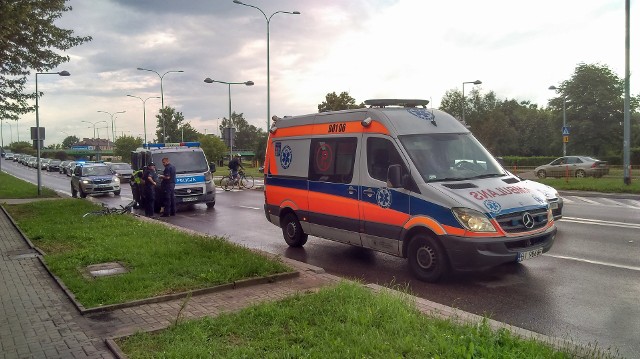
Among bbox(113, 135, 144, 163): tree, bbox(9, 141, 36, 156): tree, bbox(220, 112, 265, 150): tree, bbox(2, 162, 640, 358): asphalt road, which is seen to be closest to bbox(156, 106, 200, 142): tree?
bbox(113, 135, 144, 163): tree

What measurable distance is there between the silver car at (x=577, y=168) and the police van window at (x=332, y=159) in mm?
25415

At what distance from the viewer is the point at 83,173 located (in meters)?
25.8

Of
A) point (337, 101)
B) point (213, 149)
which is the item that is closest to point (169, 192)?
point (337, 101)

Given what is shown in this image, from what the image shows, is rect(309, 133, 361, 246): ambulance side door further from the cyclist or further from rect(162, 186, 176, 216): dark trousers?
the cyclist

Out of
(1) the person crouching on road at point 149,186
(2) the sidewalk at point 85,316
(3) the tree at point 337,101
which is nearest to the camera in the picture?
(2) the sidewalk at point 85,316

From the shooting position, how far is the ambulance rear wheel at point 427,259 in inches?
274

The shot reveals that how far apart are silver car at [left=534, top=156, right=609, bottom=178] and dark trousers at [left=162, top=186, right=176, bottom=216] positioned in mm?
23410

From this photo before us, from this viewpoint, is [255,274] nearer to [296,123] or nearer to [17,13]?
[296,123]

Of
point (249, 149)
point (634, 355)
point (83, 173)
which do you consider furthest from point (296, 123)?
point (249, 149)

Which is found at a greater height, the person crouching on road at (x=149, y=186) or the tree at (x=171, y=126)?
the tree at (x=171, y=126)

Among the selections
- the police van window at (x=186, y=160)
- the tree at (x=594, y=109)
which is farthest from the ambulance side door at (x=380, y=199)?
the tree at (x=594, y=109)

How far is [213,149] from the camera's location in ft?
208

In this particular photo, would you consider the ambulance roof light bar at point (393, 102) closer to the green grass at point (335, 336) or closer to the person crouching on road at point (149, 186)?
the green grass at point (335, 336)

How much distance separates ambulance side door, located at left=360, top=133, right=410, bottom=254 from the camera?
24.6ft
